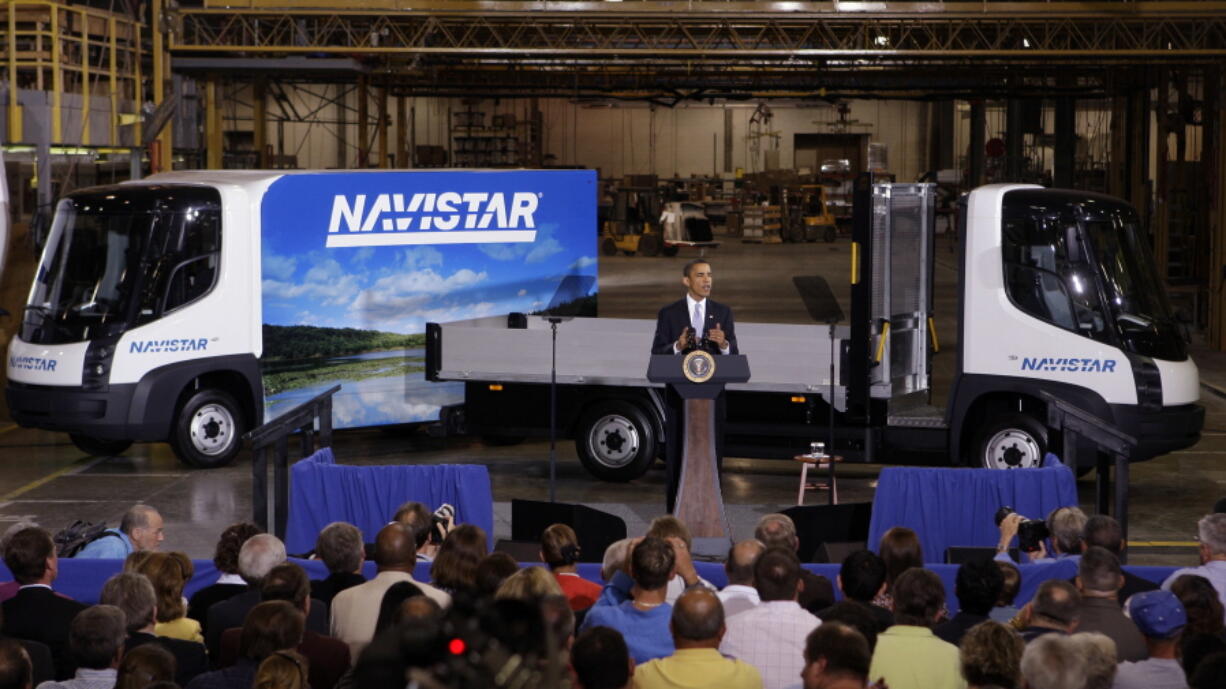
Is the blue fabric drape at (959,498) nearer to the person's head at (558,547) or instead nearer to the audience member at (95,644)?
the person's head at (558,547)

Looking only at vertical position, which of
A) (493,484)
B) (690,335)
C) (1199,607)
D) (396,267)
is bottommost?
(493,484)

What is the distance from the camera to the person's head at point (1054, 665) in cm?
470

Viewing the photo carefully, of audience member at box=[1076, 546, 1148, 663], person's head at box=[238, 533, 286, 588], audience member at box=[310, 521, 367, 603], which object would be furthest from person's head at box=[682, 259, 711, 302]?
audience member at box=[1076, 546, 1148, 663]

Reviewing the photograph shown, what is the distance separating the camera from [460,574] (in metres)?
6.78

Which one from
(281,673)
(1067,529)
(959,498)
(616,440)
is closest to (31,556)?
(281,673)

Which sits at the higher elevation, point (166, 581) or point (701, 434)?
point (701, 434)

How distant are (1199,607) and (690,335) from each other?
15.7ft

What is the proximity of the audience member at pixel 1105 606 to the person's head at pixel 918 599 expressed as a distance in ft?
2.03

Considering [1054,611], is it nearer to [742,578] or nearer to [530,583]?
[742,578]

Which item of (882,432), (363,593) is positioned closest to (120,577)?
(363,593)

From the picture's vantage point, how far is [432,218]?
50.9 feet

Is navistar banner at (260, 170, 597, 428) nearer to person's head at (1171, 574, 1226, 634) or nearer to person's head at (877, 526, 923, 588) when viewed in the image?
person's head at (877, 526, 923, 588)

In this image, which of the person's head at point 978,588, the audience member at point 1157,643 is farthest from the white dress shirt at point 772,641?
the audience member at point 1157,643

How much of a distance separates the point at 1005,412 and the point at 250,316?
22.8 ft
